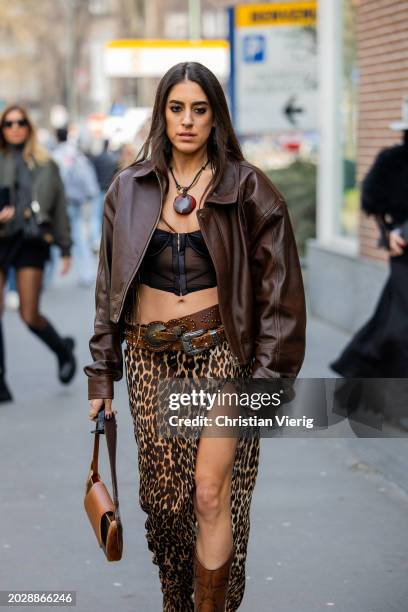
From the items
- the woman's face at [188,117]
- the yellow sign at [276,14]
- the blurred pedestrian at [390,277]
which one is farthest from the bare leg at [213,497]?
the yellow sign at [276,14]

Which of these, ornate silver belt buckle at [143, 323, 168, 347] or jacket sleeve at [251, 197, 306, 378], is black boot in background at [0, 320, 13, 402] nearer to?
ornate silver belt buckle at [143, 323, 168, 347]

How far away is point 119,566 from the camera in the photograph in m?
5.42

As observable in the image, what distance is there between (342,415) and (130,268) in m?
3.65

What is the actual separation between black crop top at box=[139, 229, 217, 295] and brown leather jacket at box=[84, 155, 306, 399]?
57 millimetres

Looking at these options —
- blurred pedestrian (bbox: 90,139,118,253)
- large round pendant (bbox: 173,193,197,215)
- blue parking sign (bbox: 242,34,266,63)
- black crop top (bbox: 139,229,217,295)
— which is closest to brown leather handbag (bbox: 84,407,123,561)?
black crop top (bbox: 139,229,217,295)

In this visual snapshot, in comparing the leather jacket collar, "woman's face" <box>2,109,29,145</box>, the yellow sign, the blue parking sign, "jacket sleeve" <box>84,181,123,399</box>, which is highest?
the yellow sign

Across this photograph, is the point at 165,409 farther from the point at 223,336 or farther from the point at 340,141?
the point at 340,141

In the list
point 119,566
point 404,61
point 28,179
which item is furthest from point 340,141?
point 119,566

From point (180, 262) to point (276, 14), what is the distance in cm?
872

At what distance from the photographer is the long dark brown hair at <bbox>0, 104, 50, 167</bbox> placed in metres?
8.95

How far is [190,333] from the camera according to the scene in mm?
3990

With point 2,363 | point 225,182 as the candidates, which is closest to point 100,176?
point 2,363

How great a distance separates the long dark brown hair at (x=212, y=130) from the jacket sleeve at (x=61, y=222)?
16.6ft

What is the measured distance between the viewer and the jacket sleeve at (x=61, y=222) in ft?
30.2
